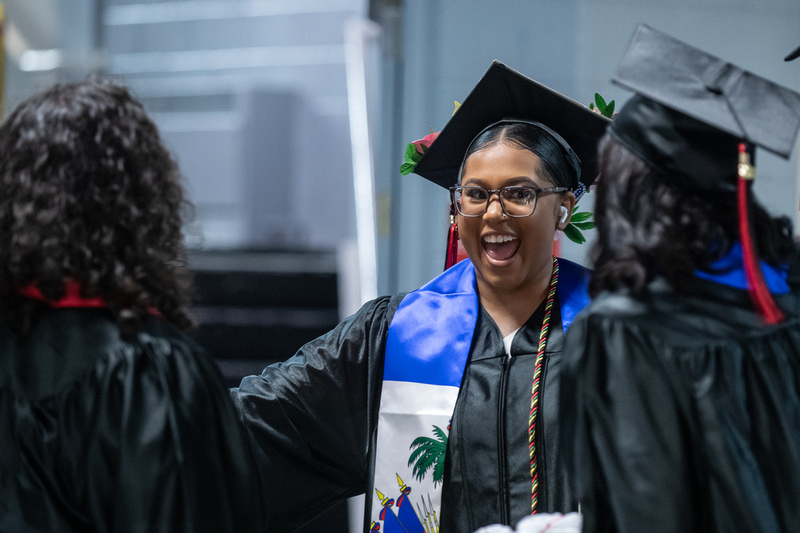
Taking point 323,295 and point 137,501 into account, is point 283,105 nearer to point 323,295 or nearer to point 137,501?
point 323,295

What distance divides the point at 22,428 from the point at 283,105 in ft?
22.8

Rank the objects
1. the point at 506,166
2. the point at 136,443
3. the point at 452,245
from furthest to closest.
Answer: the point at 452,245 → the point at 506,166 → the point at 136,443

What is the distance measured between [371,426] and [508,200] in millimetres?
741

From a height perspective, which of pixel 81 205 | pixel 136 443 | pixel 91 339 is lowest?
pixel 136 443

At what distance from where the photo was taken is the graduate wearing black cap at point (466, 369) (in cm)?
209

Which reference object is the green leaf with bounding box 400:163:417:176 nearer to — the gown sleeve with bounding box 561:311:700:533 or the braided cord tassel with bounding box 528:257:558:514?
the braided cord tassel with bounding box 528:257:558:514

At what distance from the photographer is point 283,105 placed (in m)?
8.16

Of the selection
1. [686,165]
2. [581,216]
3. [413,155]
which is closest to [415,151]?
[413,155]

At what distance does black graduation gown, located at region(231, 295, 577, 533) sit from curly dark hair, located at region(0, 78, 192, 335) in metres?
0.70

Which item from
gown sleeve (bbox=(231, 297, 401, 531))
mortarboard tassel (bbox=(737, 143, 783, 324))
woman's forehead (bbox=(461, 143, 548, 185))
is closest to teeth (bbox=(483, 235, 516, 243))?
woman's forehead (bbox=(461, 143, 548, 185))

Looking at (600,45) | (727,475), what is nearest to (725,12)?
(600,45)

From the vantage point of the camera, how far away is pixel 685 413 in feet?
4.67

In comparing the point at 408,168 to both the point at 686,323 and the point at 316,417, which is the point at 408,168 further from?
the point at 686,323

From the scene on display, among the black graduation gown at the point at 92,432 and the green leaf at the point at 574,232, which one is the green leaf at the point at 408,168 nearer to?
the green leaf at the point at 574,232
